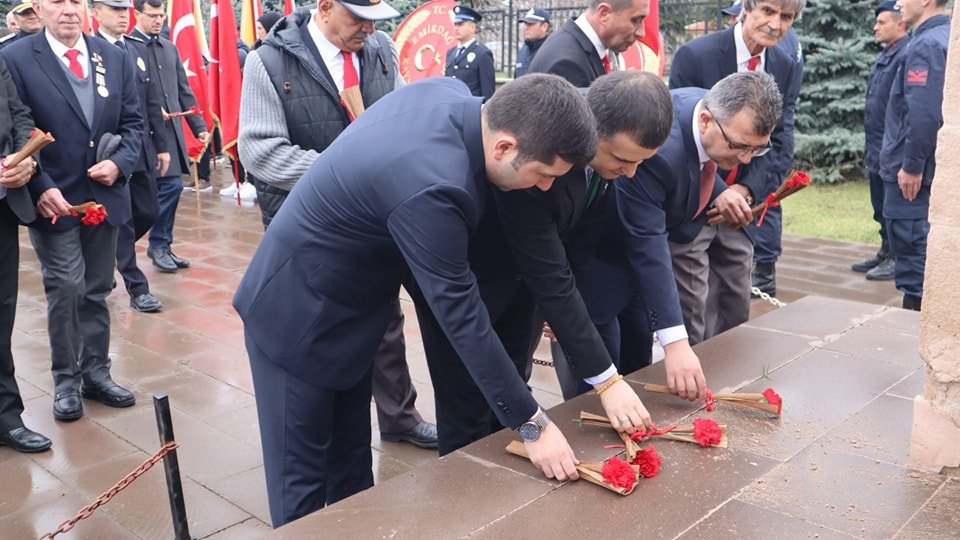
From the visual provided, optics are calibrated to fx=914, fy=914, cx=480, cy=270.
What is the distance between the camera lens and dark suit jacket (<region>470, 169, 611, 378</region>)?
2.39m

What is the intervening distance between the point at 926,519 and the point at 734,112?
4.39 ft

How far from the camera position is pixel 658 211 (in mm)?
2969

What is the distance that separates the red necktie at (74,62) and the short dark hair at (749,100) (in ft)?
9.26

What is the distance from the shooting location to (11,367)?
3766 mm

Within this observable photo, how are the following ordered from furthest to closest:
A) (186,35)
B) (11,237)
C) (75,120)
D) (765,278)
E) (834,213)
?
(834,213) → (186,35) → (765,278) → (75,120) → (11,237)

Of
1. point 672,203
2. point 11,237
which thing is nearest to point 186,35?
point 11,237

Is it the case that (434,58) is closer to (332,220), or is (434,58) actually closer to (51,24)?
(51,24)

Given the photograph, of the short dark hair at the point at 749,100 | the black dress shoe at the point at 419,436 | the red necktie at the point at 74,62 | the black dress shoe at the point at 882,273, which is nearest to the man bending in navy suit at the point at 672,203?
the short dark hair at the point at 749,100

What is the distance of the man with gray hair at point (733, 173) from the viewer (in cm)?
365

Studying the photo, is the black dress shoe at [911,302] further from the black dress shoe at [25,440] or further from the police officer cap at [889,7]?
the black dress shoe at [25,440]

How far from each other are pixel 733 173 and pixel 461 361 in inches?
66.9

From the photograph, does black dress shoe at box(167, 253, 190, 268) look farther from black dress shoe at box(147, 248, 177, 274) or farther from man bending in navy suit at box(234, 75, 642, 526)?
man bending in navy suit at box(234, 75, 642, 526)

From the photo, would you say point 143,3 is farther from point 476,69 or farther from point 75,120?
point 476,69

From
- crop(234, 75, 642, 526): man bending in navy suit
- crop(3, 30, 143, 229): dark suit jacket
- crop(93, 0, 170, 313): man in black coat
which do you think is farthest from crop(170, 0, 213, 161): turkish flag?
crop(234, 75, 642, 526): man bending in navy suit
